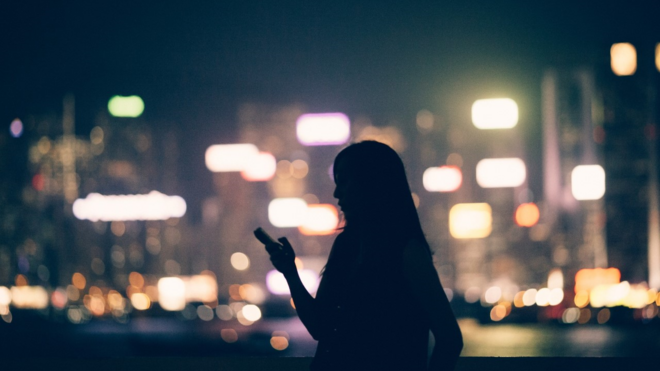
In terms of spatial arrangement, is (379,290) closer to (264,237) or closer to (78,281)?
(264,237)

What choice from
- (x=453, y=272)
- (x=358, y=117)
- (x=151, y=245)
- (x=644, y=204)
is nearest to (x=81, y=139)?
(x=151, y=245)

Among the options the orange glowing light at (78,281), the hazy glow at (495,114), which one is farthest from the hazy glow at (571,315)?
the orange glowing light at (78,281)

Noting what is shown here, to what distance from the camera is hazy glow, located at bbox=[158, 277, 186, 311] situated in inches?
3959

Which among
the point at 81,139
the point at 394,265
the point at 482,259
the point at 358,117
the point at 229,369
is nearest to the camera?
the point at 394,265

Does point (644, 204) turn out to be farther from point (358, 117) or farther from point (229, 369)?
point (229, 369)

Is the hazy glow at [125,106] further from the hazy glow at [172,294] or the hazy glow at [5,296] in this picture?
the hazy glow at [5,296]

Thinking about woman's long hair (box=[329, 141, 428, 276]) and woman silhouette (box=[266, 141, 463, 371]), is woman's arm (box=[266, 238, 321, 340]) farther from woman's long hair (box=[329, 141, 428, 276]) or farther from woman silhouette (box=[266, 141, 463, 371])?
woman's long hair (box=[329, 141, 428, 276])

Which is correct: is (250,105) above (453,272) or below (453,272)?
above

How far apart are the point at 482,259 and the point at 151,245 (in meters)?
55.1

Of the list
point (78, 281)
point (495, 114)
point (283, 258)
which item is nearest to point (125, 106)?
point (495, 114)

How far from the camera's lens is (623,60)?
105 m

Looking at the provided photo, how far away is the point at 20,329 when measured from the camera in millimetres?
65125

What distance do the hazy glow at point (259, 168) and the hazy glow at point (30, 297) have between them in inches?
2294

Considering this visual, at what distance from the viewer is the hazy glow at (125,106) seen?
2836 cm
